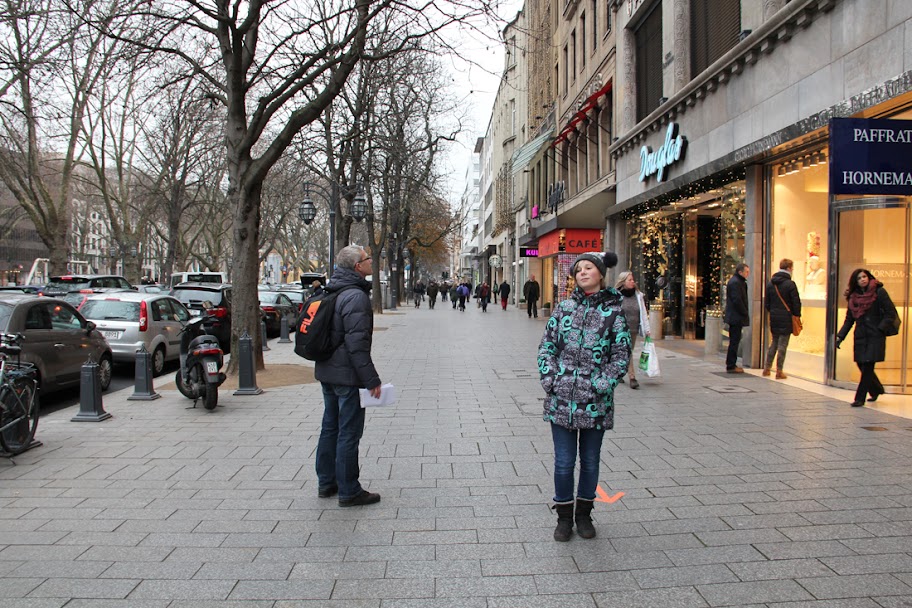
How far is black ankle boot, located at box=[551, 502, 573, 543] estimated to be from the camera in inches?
166

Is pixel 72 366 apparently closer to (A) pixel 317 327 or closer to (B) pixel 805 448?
(A) pixel 317 327

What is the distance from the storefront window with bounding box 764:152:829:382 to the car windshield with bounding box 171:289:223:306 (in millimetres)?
13105

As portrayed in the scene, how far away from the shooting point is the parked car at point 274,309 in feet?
70.1

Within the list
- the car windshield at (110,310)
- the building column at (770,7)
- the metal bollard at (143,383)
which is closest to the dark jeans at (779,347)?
the building column at (770,7)

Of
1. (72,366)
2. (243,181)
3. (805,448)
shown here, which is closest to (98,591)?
(805,448)

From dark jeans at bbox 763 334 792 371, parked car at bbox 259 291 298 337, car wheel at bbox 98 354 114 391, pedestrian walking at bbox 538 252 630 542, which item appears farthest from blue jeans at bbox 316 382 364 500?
parked car at bbox 259 291 298 337

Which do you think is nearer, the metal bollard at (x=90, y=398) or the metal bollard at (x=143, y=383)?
the metal bollard at (x=90, y=398)

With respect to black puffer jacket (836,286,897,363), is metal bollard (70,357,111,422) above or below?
below

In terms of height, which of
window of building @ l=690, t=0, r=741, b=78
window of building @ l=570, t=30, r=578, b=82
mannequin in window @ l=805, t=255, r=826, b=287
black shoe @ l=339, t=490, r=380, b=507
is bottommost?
black shoe @ l=339, t=490, r=380, b=507

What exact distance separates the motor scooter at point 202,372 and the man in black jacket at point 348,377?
3.83 meters

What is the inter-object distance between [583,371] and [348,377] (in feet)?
5.38

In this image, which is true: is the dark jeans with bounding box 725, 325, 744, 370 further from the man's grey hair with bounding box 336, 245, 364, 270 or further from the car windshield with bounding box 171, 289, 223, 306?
the car windshield with bounding box 171, 289, 223, 306

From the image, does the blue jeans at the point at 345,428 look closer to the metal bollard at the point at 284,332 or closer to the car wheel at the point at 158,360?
the car wheel at the point at 158,360

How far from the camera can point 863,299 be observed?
809cm
